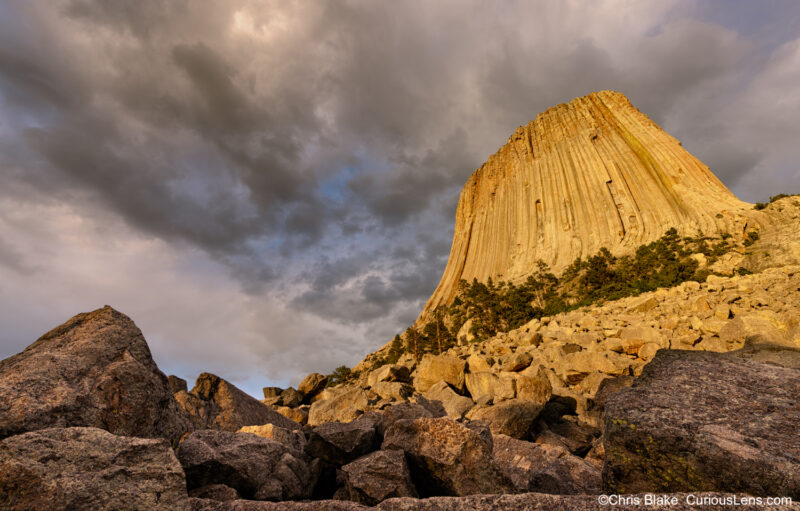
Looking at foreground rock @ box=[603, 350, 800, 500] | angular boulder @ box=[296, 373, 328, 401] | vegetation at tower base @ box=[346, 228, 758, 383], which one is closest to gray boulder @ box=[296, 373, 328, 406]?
angular boulder @ box=[296, 373, 328, 401]

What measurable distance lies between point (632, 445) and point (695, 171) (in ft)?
252

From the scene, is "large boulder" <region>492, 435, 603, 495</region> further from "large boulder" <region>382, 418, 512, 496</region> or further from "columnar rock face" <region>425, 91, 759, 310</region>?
"columnar rock face" <region>425, 91, 759, 310</region>

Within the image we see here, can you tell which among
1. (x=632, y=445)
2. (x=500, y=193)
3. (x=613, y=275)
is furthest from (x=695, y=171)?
(x=632, y=445)

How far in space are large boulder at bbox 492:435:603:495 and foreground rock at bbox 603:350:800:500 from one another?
161 centimetres

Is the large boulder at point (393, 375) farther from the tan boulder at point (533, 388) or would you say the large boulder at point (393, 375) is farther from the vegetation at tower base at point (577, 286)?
the vegetation at tower base at point (577, 286)

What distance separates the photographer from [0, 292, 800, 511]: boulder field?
10.1ft

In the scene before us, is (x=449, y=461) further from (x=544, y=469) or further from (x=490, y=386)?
(x=490, y=386)

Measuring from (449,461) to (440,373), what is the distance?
12.1 m

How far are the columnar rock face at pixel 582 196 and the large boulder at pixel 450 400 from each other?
54796 mm

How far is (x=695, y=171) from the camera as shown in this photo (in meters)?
60.2

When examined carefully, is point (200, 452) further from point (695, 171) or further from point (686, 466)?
point (695, 171)

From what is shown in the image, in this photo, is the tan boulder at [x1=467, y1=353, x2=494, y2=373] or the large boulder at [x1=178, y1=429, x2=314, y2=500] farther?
the tan boulder at [x1=467, y1=353, x2=494, y2=373]

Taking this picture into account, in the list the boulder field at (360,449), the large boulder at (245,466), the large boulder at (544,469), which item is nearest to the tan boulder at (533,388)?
the boulder field at (360,449)

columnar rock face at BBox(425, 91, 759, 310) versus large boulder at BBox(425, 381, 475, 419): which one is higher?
columnar rock face at BBox(425, 91, 759, 310)
